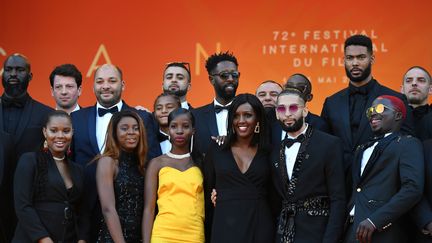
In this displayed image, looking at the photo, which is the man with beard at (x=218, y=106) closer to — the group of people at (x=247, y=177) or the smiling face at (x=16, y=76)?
the group of people at (x=247, y=177)

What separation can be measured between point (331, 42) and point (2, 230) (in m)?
4.42

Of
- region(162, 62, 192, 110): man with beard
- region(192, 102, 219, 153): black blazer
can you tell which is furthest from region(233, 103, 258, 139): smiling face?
region(162, 62, 192, 110): man with beard

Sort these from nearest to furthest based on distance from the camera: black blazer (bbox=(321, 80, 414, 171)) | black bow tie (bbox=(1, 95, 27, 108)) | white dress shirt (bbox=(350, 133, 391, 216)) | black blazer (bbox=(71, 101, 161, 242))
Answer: white dress shirt (bbox=(350, 133, 391, 216)) < black blazer (bbox=(321, 80, 414, 171)) < black blazer (bbox=(71, 101, 161, 242)) < black bow tie (bbox=(1, 95, 27, 108))

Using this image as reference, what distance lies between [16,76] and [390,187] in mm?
3303

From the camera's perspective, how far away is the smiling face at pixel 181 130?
270 inches

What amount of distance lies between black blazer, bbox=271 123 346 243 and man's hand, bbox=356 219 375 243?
0.52 ft

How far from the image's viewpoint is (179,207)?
6625 millimetres

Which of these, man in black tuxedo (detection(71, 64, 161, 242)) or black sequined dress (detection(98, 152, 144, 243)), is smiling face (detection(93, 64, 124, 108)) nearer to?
man in black tuxedo (detection(71, 64, 161, 242))

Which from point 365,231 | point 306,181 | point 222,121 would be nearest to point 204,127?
point 222,121

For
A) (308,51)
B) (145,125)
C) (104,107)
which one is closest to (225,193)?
(145,125)

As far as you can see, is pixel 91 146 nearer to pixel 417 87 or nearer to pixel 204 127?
pixel 204 127

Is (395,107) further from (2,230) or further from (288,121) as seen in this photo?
(2,230)

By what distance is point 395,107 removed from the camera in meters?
6.55

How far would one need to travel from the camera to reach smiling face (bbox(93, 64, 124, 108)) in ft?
25.3
